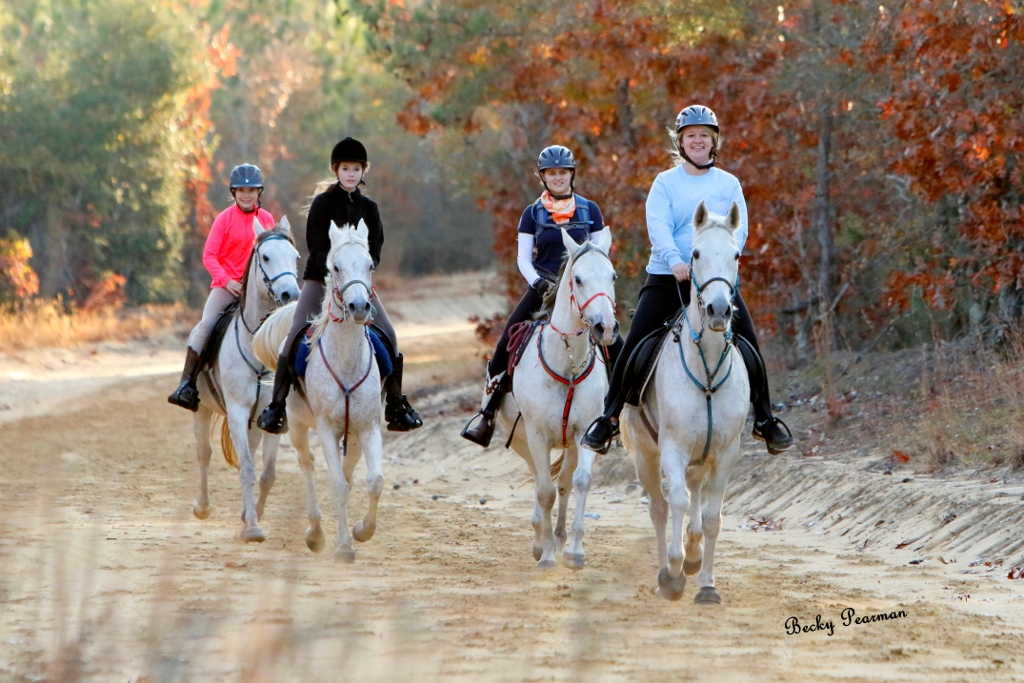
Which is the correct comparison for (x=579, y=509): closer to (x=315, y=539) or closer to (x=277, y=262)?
(x=315, y=539)

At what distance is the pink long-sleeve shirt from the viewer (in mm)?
12641

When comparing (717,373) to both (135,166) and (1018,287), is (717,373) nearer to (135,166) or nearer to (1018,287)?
(1018,287)

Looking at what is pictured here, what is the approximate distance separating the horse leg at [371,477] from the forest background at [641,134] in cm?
757

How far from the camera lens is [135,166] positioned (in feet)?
128

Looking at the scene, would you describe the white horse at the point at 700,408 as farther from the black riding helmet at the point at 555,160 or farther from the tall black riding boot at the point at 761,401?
the black riding helmet at the point at 555,160

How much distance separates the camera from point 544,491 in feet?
32.9

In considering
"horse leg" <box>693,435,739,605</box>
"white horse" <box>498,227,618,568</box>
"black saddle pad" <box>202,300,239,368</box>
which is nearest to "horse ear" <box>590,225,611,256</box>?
"white horse" <box>498,227,618,568</box>

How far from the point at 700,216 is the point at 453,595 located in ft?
9.44

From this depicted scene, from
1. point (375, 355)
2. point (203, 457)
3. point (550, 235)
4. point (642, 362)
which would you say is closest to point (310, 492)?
point (375, 355)

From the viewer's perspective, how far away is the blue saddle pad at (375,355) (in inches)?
417

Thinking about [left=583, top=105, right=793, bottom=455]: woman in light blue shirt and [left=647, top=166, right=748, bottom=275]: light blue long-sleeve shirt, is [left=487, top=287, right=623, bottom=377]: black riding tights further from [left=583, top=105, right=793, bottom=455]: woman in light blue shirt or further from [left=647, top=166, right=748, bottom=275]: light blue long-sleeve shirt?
[left=647, top=166, right=748, bottom=275]: light blue long-sleeve shirt

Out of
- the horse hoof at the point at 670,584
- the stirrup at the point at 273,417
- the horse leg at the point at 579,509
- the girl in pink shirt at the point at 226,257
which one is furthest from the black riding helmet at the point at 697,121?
the girl in pink shirt at the point at 226,257

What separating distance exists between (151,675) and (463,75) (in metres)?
19.0

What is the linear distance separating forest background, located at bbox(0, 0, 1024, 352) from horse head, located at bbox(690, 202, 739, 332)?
696 centimetres
